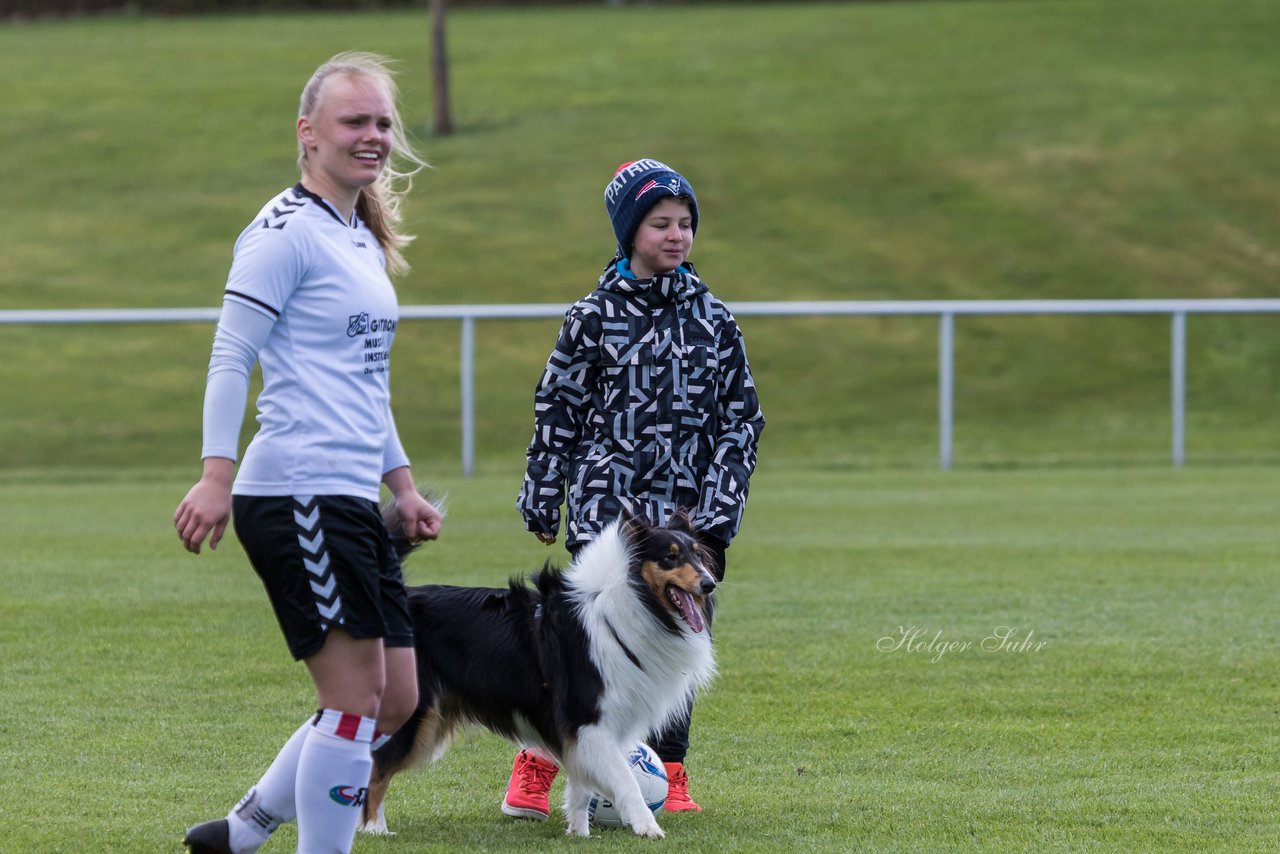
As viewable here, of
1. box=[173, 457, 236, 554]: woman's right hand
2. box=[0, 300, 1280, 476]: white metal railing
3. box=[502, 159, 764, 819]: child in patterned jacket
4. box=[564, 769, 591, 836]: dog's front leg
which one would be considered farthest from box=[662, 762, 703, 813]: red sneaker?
box=[0, 300, 1280, 476]: white metal railing

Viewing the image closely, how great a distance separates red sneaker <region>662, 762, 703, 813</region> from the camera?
5.48 meters

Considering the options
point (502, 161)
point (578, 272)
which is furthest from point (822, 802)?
point (502, 161)

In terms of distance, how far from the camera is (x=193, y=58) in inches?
1870

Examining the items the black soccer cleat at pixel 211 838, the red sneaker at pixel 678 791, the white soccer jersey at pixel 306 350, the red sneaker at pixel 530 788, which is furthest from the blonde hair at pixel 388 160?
the red sneaker at pixel 678 791

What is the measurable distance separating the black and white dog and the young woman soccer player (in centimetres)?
95

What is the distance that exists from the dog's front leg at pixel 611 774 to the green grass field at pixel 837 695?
2.7 inches

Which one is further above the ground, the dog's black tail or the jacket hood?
the jacket hood

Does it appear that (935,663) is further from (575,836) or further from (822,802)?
(575,836)

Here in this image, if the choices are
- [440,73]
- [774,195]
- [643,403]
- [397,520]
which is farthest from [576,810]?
[440,73]

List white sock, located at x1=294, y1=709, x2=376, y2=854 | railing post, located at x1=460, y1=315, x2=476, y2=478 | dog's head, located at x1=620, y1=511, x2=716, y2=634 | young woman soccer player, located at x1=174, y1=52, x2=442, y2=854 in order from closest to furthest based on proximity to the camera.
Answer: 1. young woman soccer player, located at x1=174, y1=52, x2=442, y2=854
2. white sock, located at x1=294, y1=709, x2=376, y2=854
3. dog's head, located at x1=620, y1=511, x2=716, y2=634
4. railing post, located at x1=460, y1=315, x2=476, y2=478

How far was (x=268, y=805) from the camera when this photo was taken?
4.32m

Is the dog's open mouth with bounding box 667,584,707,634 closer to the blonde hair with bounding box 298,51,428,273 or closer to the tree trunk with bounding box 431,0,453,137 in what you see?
the blonde hair with bounding box 298,51,428,273

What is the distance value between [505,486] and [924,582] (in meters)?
7.70

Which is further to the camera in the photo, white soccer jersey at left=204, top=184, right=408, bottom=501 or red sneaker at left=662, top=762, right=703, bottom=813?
red sneaker at left=662, top=762, right=703, bottom=813
